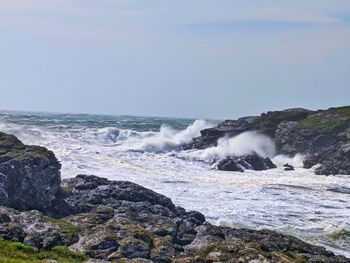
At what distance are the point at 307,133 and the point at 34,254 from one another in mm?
68775

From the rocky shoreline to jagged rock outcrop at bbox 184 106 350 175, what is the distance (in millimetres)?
42039

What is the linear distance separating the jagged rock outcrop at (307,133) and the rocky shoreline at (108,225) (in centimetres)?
4204

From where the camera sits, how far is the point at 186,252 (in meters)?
22.4

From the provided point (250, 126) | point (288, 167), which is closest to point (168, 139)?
point (250, 126)

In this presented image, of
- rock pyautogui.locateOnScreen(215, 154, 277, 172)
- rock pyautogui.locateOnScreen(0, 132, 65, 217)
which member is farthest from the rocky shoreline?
rock pyautogui.locateOnScreen(215, 154, 277, 172)

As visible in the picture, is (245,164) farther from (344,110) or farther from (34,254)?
(34,254)

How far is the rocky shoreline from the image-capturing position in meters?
20.8

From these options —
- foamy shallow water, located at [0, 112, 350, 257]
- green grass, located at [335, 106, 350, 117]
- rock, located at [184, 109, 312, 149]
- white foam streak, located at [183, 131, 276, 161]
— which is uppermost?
green grass, located at [335, 106, 350, 117]

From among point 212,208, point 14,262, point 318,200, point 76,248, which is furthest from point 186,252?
point 318,200

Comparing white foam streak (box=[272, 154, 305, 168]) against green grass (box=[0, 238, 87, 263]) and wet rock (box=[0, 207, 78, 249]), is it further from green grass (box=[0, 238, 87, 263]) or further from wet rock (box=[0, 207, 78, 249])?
green grass (box=[0, 238, 87, 263])

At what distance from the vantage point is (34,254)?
62.7 feet

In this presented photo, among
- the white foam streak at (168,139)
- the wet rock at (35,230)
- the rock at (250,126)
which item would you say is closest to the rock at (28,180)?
the wet rock at (35,230)

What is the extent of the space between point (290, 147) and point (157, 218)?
58676mm

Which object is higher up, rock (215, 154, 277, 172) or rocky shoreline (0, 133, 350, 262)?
rocky shoreline (0, 133, 350, 262)
